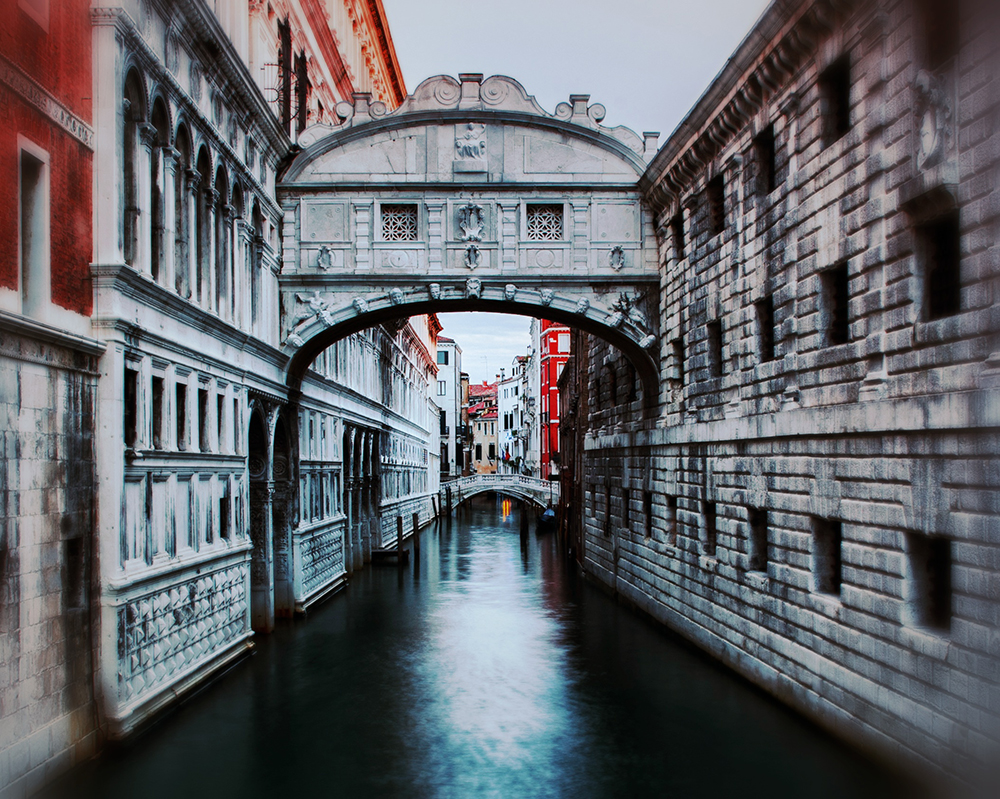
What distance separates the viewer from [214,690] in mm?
12578

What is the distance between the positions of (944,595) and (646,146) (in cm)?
1129

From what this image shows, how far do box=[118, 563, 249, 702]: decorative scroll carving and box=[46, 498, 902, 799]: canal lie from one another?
56 cm

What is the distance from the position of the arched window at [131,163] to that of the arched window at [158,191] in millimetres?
485

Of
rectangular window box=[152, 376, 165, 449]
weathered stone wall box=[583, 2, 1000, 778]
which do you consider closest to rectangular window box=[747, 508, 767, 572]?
weathered stone wall box=[583, 2, 1000, 778]

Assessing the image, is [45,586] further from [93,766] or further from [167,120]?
[167,120]

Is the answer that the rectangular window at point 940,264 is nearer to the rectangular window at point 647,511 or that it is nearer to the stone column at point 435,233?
the stone column at point 435,233

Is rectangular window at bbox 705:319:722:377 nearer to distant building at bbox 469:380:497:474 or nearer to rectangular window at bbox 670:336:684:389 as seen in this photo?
rectangular window at bbox 670:336:684:389

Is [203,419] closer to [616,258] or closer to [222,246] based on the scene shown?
[222,246]

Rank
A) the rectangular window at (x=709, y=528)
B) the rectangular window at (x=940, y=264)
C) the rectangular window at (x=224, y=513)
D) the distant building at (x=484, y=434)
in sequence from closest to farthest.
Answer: the rectangular window at (x=940, y=264) < the rectangular window at (x=224, y=513) < the rectangular window at (x=709, y=528) < the distant building at (x=484, y=434)

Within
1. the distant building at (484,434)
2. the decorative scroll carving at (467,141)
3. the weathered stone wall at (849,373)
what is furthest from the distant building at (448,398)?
the weathered stone wall at (849,373)

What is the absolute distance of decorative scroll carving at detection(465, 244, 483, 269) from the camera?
17625 mm

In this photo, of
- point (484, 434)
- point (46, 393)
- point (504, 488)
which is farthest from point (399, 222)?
point (484, 434)

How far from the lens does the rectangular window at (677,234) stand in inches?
664

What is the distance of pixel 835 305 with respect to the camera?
10781 millimetres
